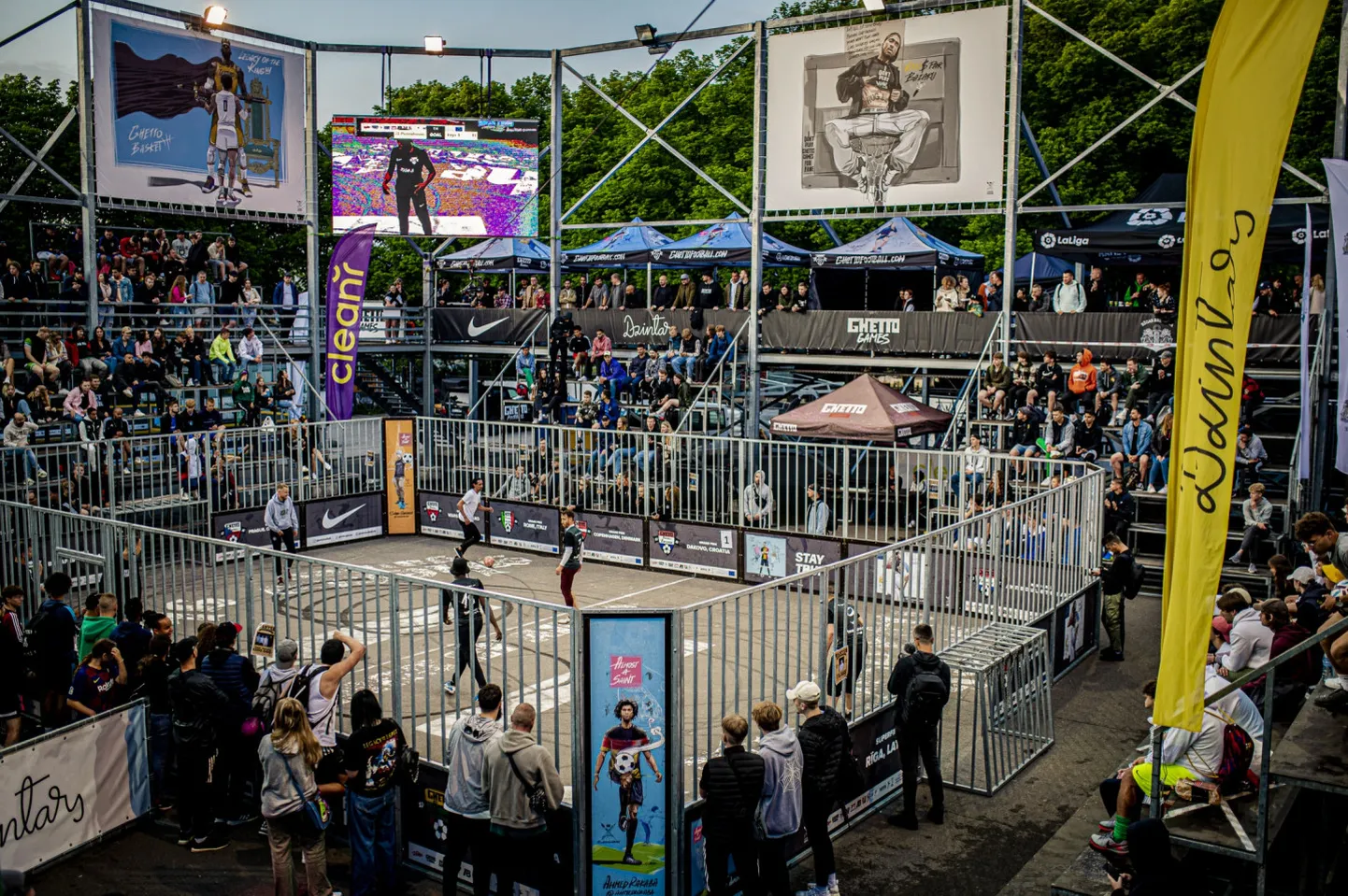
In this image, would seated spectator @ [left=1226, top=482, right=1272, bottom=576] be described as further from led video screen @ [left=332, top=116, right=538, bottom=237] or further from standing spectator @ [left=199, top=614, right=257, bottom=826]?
led video screen @ [left=332, top=116, right=538, bottom=237]

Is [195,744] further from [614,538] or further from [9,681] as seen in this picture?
[614,538]

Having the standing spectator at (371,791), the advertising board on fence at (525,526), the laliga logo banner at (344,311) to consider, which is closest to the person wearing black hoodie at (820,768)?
the standing spectator at (371,791)

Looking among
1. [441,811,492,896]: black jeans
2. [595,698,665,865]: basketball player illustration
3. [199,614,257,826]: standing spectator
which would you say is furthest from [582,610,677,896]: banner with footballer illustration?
[199,614,257,826]: standing spectator

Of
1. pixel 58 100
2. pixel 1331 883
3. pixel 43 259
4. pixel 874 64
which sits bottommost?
pixel 1331 883

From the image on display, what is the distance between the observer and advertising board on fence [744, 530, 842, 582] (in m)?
19.1

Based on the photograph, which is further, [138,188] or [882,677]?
[138,188]

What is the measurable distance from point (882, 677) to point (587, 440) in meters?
11.8

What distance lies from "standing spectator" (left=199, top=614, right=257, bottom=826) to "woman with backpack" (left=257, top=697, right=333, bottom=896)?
1398 mm

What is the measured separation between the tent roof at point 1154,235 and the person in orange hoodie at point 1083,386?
227 cm

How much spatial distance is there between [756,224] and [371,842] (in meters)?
21.1

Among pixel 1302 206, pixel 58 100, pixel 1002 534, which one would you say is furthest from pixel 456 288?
pixel 1002 534

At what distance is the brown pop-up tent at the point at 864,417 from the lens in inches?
797

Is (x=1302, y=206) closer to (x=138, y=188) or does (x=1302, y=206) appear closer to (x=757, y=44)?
(x=757, y=44)

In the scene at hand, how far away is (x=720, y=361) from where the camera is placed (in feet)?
86.9
